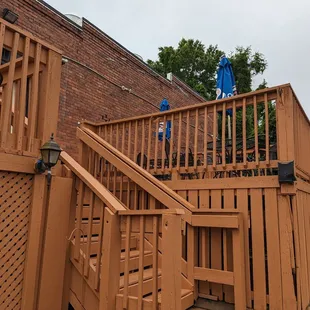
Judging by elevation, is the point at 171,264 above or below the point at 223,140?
below

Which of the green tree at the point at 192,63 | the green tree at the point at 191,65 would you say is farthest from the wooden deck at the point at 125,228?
the green tree at the point at 191,65

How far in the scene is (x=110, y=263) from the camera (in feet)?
8.61

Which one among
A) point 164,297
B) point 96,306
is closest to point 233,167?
point 164,297

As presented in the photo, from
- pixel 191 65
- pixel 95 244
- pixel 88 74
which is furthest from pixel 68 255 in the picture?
pixel 191 65

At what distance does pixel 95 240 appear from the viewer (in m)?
3.63

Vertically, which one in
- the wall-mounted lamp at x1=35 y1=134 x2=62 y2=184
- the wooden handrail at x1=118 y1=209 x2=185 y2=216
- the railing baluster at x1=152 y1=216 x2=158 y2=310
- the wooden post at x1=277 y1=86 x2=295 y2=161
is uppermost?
the wooden post at x1=277 y1=86 x2=295 y2=161

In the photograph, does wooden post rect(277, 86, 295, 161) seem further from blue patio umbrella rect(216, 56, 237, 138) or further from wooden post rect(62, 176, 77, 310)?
wooden post rect(62, 176, 77, 310)

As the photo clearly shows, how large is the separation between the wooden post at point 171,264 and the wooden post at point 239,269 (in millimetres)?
1057

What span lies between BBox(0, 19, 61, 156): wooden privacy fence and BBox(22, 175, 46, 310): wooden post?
40cm

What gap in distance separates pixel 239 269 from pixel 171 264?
1146 millimetres

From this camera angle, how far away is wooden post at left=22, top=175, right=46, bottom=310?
2838 millimetres

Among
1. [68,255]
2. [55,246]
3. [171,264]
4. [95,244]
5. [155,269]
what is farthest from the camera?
[95,244]

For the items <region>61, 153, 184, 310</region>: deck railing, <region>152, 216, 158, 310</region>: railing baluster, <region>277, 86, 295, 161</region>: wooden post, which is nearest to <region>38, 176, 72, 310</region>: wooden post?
<region>61, 153, 184, 310</region>: deck railing

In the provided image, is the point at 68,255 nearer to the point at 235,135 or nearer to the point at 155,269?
the point at 155,269
